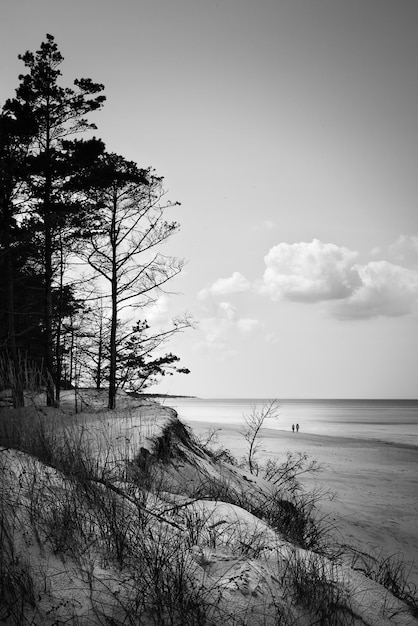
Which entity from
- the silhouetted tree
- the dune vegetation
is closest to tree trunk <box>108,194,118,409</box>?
the silhouetted tree

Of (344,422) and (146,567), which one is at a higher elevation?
(146,567)

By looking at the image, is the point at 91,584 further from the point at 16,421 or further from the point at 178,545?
the point at 16,421

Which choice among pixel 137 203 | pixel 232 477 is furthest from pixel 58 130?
pixel 232 477

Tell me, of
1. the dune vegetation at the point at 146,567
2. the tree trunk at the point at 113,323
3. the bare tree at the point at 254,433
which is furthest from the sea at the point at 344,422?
the dune vegetation at the point at 146,567

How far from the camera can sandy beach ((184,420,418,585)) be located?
671cm

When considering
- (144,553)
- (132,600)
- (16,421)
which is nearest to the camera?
(132,600)

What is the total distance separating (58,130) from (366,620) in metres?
12.9

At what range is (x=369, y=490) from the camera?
12.0 m

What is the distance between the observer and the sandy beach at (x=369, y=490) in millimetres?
6710

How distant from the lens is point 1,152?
10055mm

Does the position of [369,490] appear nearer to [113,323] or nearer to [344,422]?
[113,323]

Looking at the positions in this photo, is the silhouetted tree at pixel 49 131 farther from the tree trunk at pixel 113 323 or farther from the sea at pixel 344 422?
the sea at pixel 344 422

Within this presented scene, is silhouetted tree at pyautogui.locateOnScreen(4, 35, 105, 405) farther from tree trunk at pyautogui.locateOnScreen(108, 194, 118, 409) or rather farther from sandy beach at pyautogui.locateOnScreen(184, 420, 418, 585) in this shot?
sandy beach at pyautogui.locateOnScreen(184, 420, 418, 585)

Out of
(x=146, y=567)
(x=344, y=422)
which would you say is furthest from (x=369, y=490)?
(x=344, y=422)
